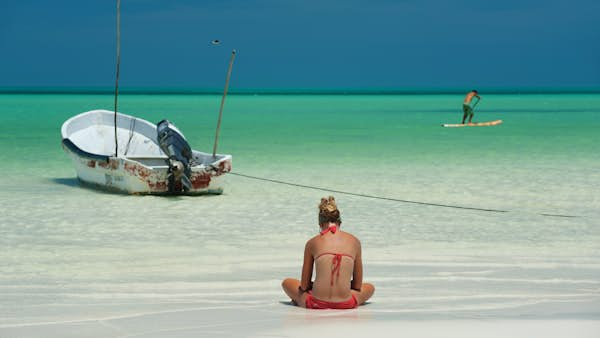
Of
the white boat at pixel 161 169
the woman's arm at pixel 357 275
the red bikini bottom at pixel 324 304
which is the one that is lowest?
the red bikini bottom at pixel 324 304

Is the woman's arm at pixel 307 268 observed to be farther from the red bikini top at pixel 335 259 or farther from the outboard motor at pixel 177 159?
the outboard motor at pixel 177 159

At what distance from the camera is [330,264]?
218 inches

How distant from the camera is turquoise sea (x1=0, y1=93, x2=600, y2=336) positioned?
6312 mm

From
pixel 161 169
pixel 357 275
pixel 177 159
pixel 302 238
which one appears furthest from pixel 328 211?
pixel 161 169

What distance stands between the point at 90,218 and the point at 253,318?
5599 mm

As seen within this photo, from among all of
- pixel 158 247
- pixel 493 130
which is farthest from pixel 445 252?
pixel 493 130

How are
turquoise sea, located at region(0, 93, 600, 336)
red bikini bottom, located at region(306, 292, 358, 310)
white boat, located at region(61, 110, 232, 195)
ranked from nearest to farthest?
red bikini bottom, located at region(306, 292, 358, 310) < turquoise sea, located at region(0, 93, 600, 336) < white boat, located at region(61, 110, 232, 195)

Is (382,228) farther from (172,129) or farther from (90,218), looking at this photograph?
(172,129)

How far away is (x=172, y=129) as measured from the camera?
13.3 meters

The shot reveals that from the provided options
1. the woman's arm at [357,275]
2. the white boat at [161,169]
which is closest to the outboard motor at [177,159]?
the white boat at [161,169]

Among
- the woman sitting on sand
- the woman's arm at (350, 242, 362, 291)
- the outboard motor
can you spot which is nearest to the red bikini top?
the woman sitting on sand

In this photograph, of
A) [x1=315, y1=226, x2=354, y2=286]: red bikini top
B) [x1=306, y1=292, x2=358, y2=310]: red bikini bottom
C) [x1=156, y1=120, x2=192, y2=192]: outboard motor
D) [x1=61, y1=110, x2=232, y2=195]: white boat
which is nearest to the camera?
[x1=315, y1=226, x2=354, y2=286]: red bikini top

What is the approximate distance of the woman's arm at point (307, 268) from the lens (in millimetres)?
5598

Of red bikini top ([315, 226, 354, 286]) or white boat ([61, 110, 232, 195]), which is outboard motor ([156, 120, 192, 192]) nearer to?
white boat ([61, 110, 232, 195])
